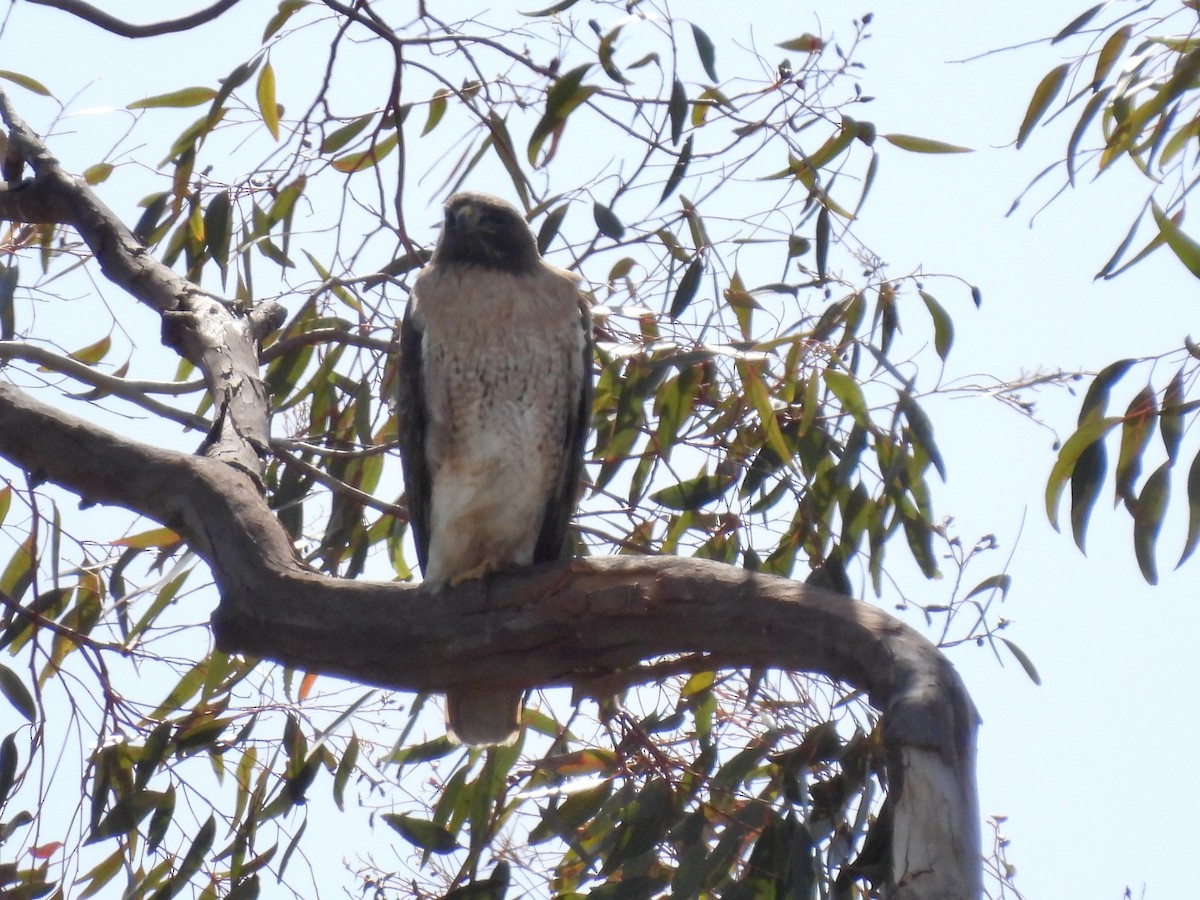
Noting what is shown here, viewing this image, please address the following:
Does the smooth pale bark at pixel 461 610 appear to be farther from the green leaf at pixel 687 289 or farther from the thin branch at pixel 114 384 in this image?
the green leaf at pixel 687 289

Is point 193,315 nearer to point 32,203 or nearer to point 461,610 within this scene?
point 32,203

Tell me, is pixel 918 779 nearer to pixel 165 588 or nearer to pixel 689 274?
pixel 689 274

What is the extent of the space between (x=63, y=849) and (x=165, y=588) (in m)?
0.61

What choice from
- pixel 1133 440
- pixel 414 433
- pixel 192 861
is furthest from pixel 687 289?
pixel 192 861

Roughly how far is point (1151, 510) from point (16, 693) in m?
2.34

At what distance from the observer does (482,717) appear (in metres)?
2.80

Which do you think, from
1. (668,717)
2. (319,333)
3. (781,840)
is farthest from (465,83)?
(781,840)

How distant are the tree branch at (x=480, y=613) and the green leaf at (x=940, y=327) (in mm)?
1026

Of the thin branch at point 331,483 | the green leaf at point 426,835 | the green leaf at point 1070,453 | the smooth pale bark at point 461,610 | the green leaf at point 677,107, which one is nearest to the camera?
the smooth pale bark at point 461,610

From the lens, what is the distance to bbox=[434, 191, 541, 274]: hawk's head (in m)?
3.11

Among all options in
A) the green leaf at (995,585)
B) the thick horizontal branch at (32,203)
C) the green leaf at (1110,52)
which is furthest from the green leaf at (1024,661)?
the thick horizontal branch at (32,203)

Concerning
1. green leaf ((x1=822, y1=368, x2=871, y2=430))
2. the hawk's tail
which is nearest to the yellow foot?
the hawk's tail

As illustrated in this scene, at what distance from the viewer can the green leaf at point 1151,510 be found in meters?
2.36

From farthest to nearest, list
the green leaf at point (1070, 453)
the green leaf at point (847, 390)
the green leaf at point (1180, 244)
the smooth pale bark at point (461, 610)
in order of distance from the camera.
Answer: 1. the green leaf at point (847, 390)
2. the green leaf at point (1070, 453)
3. the green leaf at point (1180, 244)
4. the smooth pale bark at point (461, 610)
